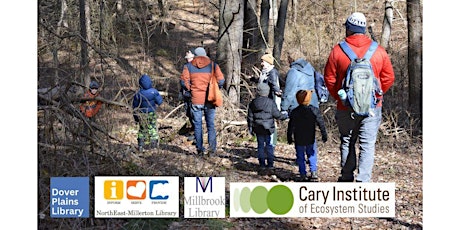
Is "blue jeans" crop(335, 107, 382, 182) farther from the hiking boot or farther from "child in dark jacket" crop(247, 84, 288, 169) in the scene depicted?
"child in dark jacket" crop(247, 84, 288, 169)

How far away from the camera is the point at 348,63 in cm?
636

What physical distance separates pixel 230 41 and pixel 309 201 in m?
3.87

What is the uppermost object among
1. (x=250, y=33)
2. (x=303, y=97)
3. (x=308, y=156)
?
(x=250, y=33)

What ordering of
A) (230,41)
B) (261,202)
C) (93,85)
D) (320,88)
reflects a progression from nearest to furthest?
(261,202), (93,85), (320,88), (230,41)

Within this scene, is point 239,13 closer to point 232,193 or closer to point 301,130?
point 301,130

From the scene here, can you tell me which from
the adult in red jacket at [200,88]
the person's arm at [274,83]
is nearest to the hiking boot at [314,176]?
the person's arm at [274,83]

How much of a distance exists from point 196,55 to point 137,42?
1063 millimetres

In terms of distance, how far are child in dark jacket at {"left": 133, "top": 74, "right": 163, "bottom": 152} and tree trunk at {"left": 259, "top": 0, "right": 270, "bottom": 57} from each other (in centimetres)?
265

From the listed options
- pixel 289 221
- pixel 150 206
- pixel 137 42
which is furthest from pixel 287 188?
pixel 137 42

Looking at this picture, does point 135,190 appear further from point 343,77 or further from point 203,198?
point 343,77

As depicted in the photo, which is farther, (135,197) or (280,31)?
(280,31)

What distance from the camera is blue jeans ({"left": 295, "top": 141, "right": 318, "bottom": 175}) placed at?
7102mm

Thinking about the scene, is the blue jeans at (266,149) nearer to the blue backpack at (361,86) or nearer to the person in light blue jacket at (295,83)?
the person in light blue jacket at (295,83)

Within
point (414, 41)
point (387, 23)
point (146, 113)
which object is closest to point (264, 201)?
point (146, 113)
